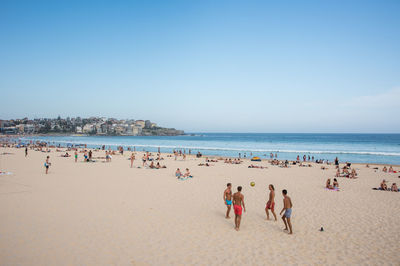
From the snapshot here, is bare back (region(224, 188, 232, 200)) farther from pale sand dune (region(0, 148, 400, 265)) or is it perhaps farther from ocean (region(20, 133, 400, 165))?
ocean (region(20, 133, 400, 165))

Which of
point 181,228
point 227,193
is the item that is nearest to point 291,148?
point 227,193

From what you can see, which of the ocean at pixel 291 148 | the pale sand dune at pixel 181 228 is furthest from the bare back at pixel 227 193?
the ocean at pixel 291 148

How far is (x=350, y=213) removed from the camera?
1002 centimetres

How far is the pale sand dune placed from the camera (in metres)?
6.20

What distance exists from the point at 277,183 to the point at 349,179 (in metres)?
6.79

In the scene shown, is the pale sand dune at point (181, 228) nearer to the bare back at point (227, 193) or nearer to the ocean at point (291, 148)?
the bare back at point (227, 193)

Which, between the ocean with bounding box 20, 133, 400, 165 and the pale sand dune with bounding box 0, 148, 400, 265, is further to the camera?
the ocean with bounding box 20, 133, 400, 165

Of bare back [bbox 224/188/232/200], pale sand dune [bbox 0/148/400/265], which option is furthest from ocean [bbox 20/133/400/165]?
bare back [bbox 224/188/232/200]

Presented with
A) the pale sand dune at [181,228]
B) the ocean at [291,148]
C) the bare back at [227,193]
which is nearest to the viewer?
the pale sand dune at [181,228]

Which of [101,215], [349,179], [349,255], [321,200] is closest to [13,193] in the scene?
[101,215]

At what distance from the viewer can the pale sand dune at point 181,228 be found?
620cm

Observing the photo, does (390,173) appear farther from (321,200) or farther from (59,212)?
(59,212)

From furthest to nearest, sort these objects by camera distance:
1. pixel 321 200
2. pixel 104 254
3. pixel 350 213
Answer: pixel 321 200
pixel 350 213
pixel 104 254

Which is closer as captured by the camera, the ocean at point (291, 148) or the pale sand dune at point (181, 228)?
the pale sand dune at point (181, 228)
